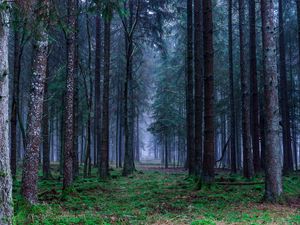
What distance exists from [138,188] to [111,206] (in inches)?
209

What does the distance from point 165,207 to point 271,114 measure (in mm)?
4336

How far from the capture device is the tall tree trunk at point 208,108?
44.5 ft

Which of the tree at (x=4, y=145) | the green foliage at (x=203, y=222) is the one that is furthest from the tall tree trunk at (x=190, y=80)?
the tree at (x=4, y=145)

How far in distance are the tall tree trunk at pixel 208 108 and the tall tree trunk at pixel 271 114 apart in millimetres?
2896

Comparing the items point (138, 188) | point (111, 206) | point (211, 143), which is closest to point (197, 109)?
point (211, 143)

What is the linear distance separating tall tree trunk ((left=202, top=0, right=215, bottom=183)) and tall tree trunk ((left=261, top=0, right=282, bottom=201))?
9.50ft

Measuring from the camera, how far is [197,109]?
16.4m

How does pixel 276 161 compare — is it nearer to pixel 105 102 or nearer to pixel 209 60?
pixel 209 60

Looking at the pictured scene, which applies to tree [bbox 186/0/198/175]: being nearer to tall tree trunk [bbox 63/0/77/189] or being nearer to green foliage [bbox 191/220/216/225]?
tall tree trunk [bbox 63/0/77/189]

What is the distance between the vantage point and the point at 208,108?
538 inches

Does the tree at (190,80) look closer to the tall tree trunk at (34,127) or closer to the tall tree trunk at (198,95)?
the tall tree trunk at (198,95)

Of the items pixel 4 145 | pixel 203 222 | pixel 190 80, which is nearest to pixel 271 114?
pixel 203 222

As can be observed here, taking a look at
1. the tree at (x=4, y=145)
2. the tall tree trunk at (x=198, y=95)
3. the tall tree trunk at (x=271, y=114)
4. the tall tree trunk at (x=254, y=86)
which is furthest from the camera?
the tall tree trunk at (x=254, y=86)

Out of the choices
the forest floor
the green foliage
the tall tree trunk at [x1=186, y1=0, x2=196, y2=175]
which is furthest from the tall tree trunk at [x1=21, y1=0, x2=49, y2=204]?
the tall tree trunk at [x1=186, y1=0, x2=196, y2=175]
